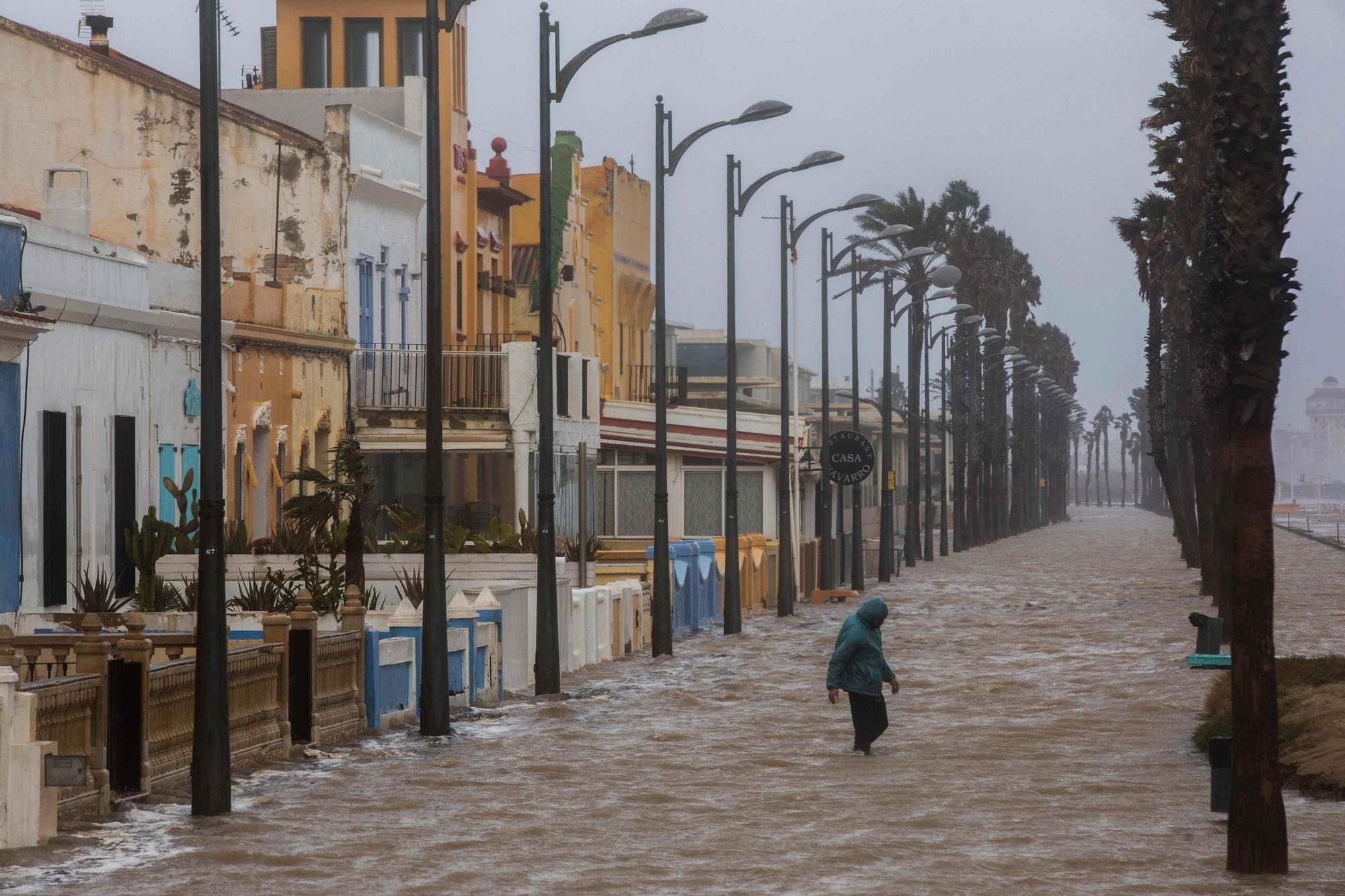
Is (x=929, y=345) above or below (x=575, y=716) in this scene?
above

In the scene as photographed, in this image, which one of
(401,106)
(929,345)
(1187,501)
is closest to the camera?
(401,106)

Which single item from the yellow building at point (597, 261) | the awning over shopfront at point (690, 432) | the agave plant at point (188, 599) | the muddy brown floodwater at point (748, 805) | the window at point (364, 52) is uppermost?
the window at point (364, 52)

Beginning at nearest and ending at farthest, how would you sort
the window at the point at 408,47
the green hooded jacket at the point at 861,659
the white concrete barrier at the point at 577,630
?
the green hooded jacket at the point at 861,659 < the white concrete barrier at the point at 577,630 < the window at the point at 408,47

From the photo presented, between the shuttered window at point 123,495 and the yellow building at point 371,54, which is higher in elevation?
the yellow building at point 371,54

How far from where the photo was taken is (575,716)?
24.8m

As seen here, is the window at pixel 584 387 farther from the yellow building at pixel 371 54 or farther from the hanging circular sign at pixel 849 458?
the hanging circular sign at pixel 849 458

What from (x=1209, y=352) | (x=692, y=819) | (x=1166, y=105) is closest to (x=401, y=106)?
(x=1166, y=105)

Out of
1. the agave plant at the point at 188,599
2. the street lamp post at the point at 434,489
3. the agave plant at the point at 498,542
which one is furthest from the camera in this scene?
the agave plant at the point at 498,542

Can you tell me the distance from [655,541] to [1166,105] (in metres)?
16.8

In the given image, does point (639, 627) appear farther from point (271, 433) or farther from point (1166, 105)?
point (1166, 105)

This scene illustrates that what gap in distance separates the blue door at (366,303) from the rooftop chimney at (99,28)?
6.08m

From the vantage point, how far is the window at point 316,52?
155ft

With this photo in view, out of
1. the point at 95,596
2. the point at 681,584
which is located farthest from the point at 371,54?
the point at 95,596

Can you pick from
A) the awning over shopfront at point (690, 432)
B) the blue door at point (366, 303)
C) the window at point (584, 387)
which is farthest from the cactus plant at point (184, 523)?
the awning over shopfront at point (690, 432)
